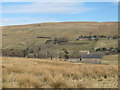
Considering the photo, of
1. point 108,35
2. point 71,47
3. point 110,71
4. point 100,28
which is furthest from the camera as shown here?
point 100,28

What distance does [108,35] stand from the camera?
127938 millimetres

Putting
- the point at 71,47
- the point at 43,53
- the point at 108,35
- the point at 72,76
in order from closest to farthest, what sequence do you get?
the point at 72,76
the point at 43,53
the point at 71,47
the point at 108,35

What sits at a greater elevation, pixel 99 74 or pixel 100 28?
pixel 100 28

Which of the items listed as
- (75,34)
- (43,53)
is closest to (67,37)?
(75,34)

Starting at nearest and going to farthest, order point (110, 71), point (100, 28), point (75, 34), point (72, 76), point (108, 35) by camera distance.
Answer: point (72, 76) → point (110, 71) → point (108, 35) → point (75, 34) → point (100, 28)

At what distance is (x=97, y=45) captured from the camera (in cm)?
10531

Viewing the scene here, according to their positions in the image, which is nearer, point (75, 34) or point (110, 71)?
point (110, 71)

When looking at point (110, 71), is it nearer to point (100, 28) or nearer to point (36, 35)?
point (36, 35)

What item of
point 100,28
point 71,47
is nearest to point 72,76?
point 71,47

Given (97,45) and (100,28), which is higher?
(100,28)

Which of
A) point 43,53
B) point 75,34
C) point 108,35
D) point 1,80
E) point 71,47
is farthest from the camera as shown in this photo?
point 75,34

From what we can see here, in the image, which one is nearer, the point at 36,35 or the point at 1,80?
the point at 1,80

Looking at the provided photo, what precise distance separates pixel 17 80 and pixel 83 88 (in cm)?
230

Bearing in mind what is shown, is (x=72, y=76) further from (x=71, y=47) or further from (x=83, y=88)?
(x=71, y=47)
